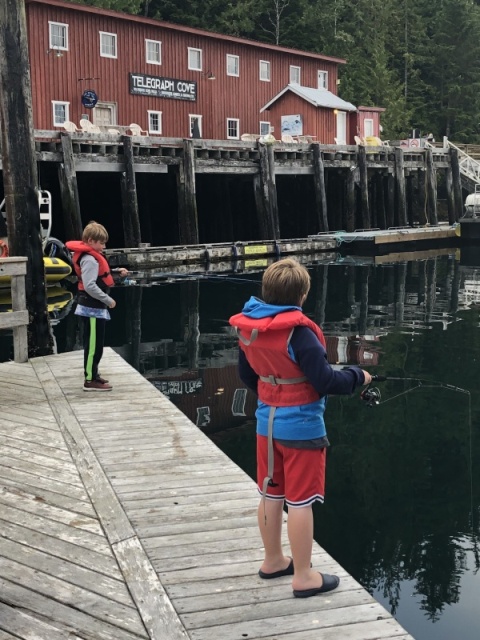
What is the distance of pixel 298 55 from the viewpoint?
4234 centimetres

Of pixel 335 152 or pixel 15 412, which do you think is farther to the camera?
pixel 335 152

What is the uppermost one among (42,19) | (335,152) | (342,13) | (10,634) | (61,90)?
(342,13)

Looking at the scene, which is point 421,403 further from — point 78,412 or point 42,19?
point 42,19

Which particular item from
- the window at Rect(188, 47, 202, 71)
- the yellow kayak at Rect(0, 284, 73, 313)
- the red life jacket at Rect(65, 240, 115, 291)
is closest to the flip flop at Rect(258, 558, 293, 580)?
the red life jacket at Rect(65, 240, 115, 291)

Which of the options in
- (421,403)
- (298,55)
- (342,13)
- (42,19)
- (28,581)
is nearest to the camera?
(28,581)

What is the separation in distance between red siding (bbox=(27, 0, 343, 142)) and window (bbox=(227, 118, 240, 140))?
24 centimetres

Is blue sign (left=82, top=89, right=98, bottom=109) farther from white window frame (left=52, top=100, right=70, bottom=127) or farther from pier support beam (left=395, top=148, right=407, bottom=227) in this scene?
pier support beam (left=395, top=148, right=407, bottom=227)

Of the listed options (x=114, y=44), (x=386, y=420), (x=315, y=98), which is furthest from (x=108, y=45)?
(x=386, y=420)

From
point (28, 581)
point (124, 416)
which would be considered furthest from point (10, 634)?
point (124, 416)

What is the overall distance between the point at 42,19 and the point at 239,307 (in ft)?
60.0

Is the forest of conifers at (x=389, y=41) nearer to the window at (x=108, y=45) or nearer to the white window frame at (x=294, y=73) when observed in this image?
the white window frame at (x=294, y=73)

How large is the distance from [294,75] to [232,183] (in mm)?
9489

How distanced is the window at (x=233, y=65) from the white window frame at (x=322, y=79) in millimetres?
6485

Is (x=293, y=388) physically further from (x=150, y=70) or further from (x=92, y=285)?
(x=150, y=70)
